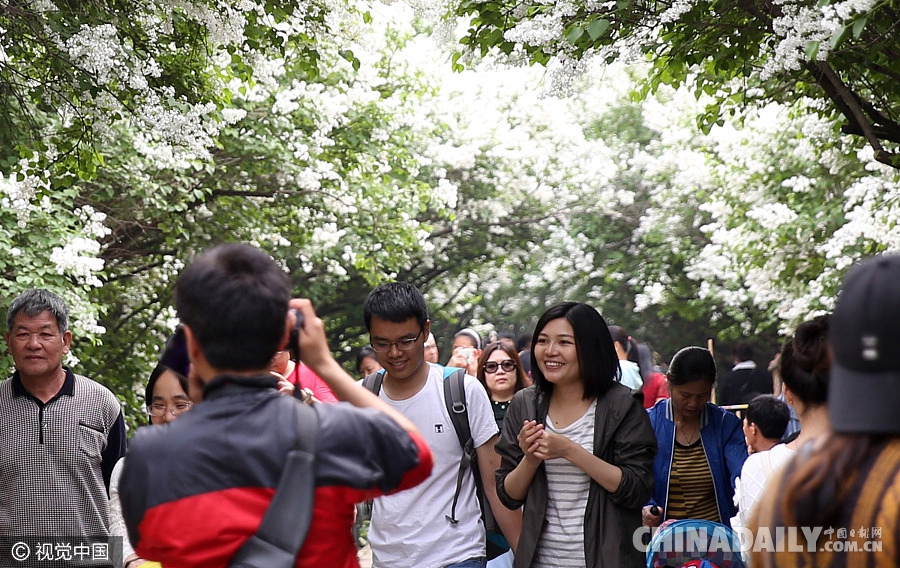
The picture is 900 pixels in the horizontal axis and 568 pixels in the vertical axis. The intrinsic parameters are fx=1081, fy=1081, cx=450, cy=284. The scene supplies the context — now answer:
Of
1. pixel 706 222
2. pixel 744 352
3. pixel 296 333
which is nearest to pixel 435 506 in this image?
pixel 296 333

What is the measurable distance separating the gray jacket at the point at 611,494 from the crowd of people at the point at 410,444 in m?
0.01

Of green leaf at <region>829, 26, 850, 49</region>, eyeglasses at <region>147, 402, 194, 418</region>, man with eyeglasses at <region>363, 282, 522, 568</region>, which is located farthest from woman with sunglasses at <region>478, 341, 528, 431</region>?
green leaf at <region>829, 26, 850, 49</region>

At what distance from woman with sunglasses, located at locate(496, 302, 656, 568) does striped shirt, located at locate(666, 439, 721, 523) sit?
37.4 inches

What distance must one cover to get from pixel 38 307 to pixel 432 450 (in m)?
2.27

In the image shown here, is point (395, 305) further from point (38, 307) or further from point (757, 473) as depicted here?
point (38, 307)

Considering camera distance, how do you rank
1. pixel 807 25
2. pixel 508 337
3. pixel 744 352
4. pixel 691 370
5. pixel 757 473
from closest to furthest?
pixel 757 473, pixel 807 25, pixel 691 370, pixel 508 337, pixel 744 352

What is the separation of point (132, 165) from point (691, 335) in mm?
19475

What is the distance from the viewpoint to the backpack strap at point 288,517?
8.25ft

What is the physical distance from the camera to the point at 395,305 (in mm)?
4863

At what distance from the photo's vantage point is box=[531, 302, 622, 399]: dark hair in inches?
194

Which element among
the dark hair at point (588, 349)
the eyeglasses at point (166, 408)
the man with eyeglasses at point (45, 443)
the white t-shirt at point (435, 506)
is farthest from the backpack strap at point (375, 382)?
the man with eyeglasses at point (45, 443)

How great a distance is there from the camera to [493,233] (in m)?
22.8

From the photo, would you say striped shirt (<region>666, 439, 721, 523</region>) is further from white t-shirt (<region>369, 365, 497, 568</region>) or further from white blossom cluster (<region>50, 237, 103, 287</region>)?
white blossom cluster (<region>50, 237, 103, 287</region>)

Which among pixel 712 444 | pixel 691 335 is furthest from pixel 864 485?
pixel 691 335
